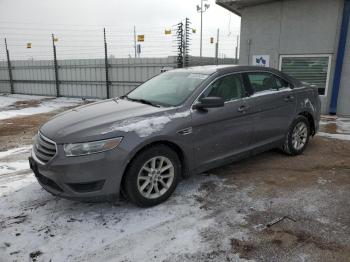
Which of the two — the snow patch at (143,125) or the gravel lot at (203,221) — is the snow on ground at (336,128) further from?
the snow patch at (143,125)

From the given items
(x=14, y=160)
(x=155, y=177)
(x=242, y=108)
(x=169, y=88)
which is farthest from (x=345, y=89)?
(x=14, y=160)

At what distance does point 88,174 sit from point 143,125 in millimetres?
752

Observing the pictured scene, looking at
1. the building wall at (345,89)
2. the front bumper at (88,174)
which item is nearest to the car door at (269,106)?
the front bumper at (88,174)

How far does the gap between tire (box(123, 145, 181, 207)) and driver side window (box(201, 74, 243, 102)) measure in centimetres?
94

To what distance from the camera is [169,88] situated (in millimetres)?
4238

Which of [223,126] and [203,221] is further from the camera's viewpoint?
[223,126]

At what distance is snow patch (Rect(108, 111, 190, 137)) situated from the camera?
3207 mm

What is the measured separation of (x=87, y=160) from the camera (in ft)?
9.91

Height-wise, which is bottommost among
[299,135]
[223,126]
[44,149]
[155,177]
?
[155,177]

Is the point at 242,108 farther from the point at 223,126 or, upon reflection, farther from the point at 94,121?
the point at 94,121

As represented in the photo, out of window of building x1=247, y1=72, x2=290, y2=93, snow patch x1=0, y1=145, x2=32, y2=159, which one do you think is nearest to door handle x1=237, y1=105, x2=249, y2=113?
window of building x1=247, y1=72, x2=290, y2=93

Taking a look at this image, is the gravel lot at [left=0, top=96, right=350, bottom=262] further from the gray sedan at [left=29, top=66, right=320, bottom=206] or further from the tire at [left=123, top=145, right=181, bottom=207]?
the gray sedan at [left=29, top=66, right=320, bottom=206]

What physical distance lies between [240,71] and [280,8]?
6.02 metres

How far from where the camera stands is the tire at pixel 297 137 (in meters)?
5.05
